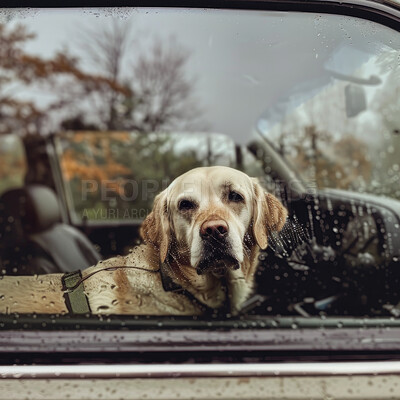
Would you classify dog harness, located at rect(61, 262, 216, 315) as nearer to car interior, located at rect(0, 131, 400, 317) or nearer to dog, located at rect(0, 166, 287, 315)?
dog, located at rect(0, 166, 287, 315)

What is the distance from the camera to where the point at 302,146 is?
8.76 ft

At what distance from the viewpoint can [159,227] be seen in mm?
1500

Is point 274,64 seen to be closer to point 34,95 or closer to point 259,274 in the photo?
point 259,274

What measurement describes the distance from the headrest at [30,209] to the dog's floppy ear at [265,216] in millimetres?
2518

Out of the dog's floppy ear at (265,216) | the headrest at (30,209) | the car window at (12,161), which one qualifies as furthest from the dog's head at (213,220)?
the car window at (12,161)

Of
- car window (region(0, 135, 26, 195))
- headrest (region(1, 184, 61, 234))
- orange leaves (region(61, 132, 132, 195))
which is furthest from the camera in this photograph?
car window (region(0, 135, 26, 195))

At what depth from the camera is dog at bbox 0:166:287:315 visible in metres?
1.43

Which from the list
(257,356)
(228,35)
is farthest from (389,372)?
(228,35)

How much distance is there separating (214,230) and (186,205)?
12 centimetres

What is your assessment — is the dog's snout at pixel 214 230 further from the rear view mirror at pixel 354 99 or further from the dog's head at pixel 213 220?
the rear view mirror at pixel 354 99

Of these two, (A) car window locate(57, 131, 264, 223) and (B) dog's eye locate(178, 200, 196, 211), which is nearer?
(B) dog's eye locate(178, 200, 196, 211)

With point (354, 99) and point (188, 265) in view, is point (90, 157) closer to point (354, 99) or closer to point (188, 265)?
point (354, 99)

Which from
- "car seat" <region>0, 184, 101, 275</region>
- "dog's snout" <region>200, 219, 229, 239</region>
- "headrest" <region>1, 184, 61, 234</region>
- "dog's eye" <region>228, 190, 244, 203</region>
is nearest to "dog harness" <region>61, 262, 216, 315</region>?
"dog's snout" <region>200, 219, 229, 239</region>

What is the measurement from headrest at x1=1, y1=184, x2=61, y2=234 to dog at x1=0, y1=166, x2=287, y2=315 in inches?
90.1
